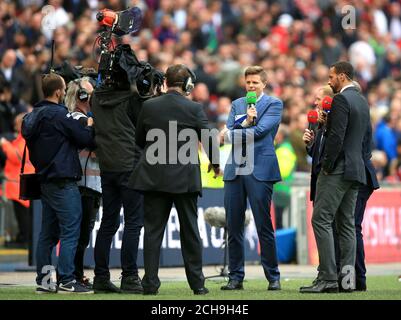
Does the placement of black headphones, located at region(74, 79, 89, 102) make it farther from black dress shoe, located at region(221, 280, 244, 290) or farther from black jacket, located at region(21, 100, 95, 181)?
black dress shoe, located at region(221, 280, 244, 290)

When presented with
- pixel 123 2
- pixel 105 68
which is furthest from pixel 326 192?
pixel 123 2

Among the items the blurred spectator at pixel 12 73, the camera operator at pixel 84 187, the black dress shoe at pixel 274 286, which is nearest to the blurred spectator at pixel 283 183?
the blurred spectator at pixel 12 73

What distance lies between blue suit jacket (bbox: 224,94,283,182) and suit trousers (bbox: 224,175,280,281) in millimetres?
Answer: 105

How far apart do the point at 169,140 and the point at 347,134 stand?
6.74ft

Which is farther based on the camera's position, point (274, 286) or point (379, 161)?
point (379, 161)

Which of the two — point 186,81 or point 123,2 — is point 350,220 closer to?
point 186,81

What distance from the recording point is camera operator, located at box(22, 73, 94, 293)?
11.0 m

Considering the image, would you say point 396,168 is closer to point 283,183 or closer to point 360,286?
point 283,183

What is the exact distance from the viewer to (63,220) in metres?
11.0

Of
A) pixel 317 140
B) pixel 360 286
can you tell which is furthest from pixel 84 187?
pixel 360 286

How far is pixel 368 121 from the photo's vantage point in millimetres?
11609

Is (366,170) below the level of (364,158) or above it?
below

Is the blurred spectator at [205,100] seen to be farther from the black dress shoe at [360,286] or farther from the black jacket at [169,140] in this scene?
the black jacket at [169,140]
